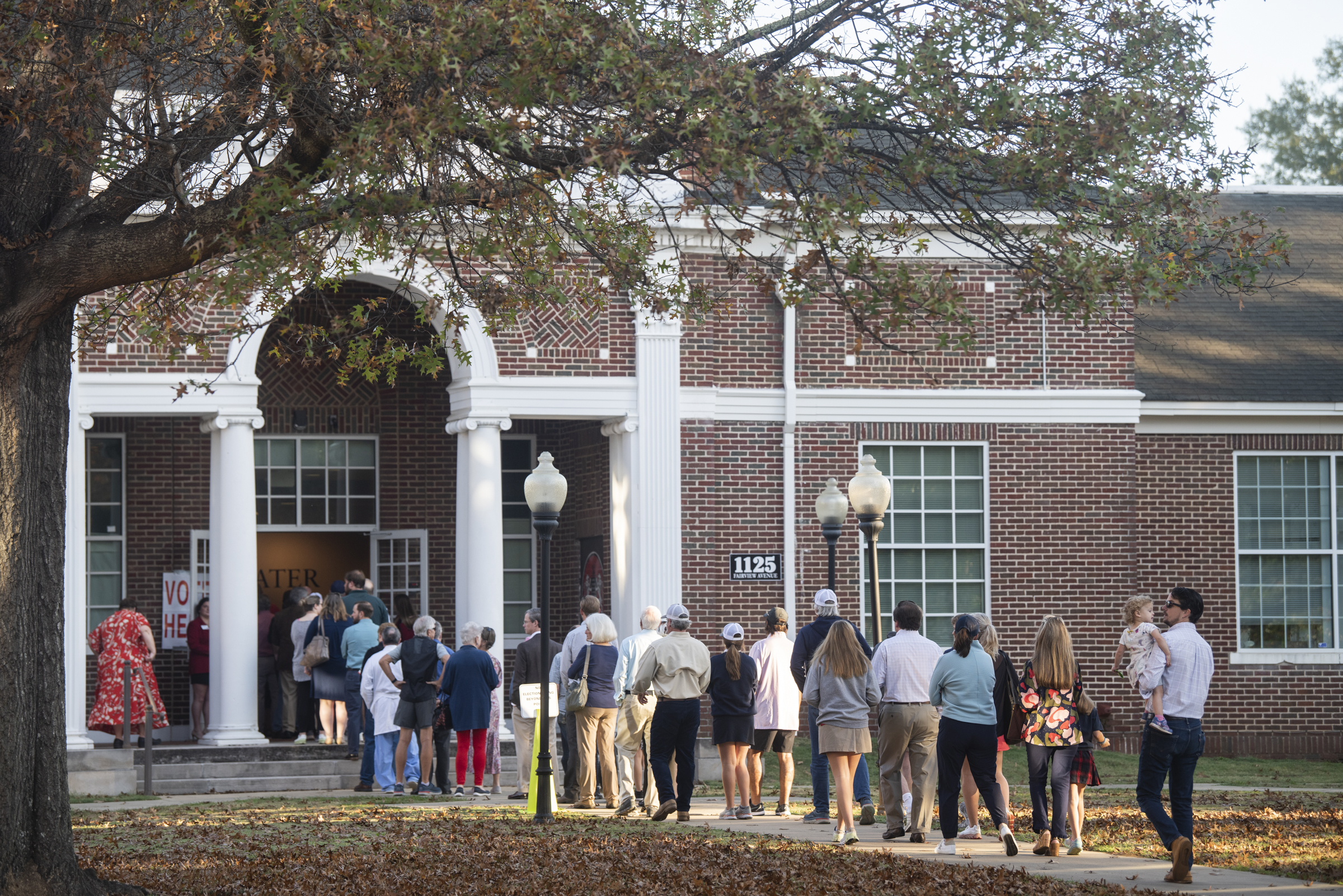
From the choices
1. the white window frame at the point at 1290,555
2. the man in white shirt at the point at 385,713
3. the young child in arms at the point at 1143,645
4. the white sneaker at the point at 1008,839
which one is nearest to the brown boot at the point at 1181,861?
the young child in arms at the point at 1143,645

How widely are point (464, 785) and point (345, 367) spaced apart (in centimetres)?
Result: 513

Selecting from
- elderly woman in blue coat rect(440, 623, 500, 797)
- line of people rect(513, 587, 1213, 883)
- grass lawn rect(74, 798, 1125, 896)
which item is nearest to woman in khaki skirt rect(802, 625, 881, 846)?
line of people rect(513, 587, 1213, 883)

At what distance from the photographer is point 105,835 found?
41.0 ft

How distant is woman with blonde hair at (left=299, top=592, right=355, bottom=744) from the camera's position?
17906 millimetres

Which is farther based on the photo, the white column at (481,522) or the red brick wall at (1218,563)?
the red brick wall at (1218,563)

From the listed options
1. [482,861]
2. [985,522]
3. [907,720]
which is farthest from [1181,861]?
[985,522]

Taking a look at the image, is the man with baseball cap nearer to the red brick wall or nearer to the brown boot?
the brown boot

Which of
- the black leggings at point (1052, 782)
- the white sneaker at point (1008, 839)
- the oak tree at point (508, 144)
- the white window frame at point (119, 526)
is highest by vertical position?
the oak tree at point (508, 144)

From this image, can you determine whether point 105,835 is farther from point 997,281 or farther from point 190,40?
point 997,281

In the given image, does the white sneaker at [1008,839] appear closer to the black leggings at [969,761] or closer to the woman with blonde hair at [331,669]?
the black leggings at [969,761]

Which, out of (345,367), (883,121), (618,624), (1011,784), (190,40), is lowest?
(1011,784)

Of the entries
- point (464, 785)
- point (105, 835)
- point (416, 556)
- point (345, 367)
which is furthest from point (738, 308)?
point (105, 835)

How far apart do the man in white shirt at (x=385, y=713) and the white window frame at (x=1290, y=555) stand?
10.7 meters

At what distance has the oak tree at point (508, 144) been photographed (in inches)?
344
